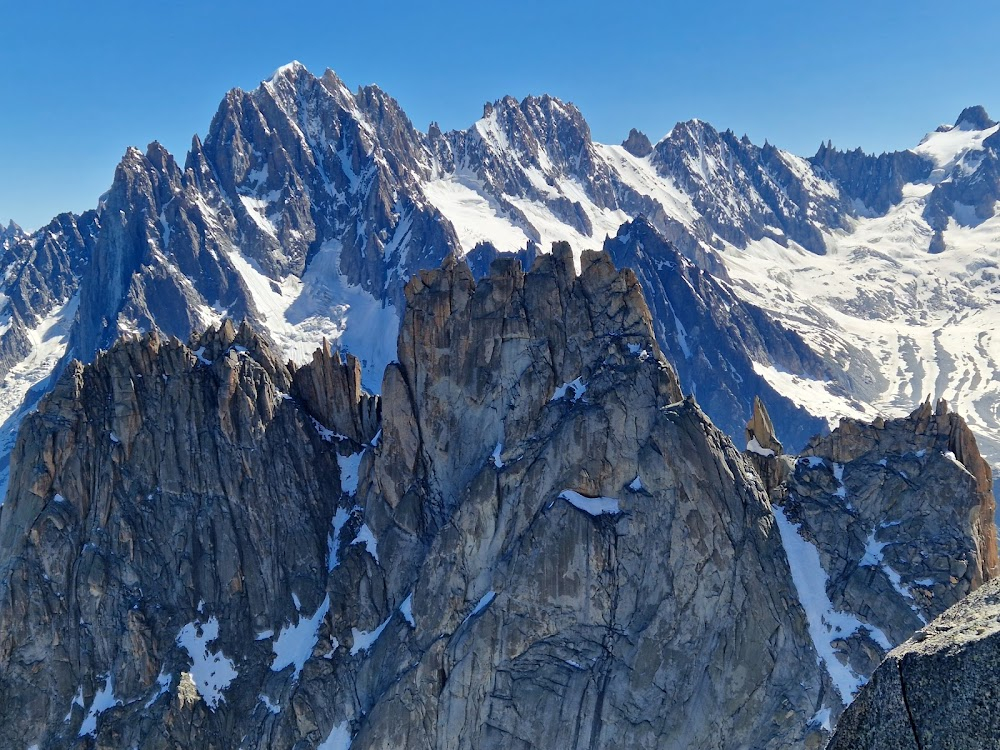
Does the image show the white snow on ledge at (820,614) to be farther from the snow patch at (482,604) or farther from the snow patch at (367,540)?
the snow patch at (367,540)

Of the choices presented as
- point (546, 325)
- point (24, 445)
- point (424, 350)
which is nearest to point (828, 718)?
point (546, 325)

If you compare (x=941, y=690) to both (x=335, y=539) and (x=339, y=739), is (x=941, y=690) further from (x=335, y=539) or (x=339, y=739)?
(x=335, y=539)

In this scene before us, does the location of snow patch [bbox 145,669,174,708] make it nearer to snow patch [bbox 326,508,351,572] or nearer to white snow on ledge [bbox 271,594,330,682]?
white snow on ledge [bbox 271,594,330,682]

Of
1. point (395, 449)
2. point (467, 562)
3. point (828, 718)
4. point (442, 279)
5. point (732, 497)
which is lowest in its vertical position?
point (828, 718)

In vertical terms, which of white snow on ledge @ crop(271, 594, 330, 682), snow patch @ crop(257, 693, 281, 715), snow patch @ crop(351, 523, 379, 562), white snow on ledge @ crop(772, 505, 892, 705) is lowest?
white snow on ledge @ crop(772, 505, 892, 705)

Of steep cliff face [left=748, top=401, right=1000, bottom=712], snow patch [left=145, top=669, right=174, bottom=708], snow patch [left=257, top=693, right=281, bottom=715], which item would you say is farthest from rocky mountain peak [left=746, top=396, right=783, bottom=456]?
snow patch [left=145, top=669, right=174, bottom=708]

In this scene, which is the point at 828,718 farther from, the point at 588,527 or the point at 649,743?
the point at 588,527

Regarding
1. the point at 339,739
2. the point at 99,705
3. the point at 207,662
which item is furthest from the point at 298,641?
the point at 99,705
